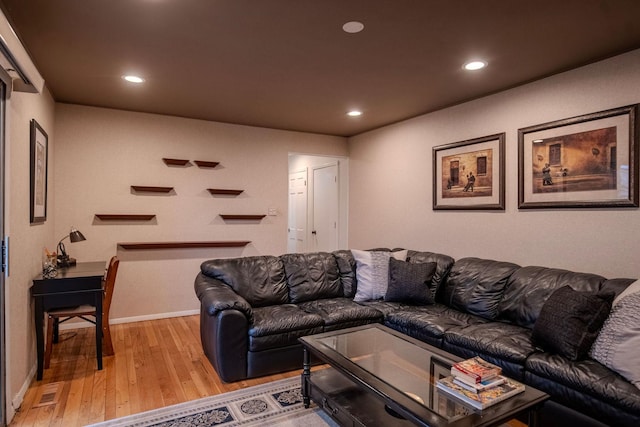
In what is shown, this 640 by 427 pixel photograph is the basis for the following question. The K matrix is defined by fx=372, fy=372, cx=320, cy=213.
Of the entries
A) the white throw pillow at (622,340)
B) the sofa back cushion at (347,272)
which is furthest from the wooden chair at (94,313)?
the white throw pillow at (622,340)

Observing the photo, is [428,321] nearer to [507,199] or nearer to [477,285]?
[477,285]

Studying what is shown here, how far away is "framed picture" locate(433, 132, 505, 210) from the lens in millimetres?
3643

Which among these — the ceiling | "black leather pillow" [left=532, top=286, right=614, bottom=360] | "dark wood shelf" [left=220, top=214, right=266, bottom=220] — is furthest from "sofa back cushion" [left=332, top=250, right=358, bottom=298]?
"black leather pillow" [left=532, top=286, right=614, bottom=360]

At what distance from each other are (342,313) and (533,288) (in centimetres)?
153

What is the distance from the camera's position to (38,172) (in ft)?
10.2

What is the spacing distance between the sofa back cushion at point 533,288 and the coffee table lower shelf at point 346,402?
140 cm

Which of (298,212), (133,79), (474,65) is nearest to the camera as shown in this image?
(474,65)

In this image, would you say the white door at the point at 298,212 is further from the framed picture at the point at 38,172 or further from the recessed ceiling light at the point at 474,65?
the recessed ceiling light at the point at 474,65

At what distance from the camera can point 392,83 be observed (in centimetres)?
342

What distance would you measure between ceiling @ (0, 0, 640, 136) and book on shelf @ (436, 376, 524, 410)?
2.03 m

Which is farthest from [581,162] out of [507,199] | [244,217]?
[244,217]

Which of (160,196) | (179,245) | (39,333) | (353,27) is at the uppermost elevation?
(353,27)

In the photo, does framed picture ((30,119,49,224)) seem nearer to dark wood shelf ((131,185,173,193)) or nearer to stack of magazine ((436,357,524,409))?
dark wood shelf ((131,185,173,193))

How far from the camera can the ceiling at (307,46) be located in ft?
7.12
